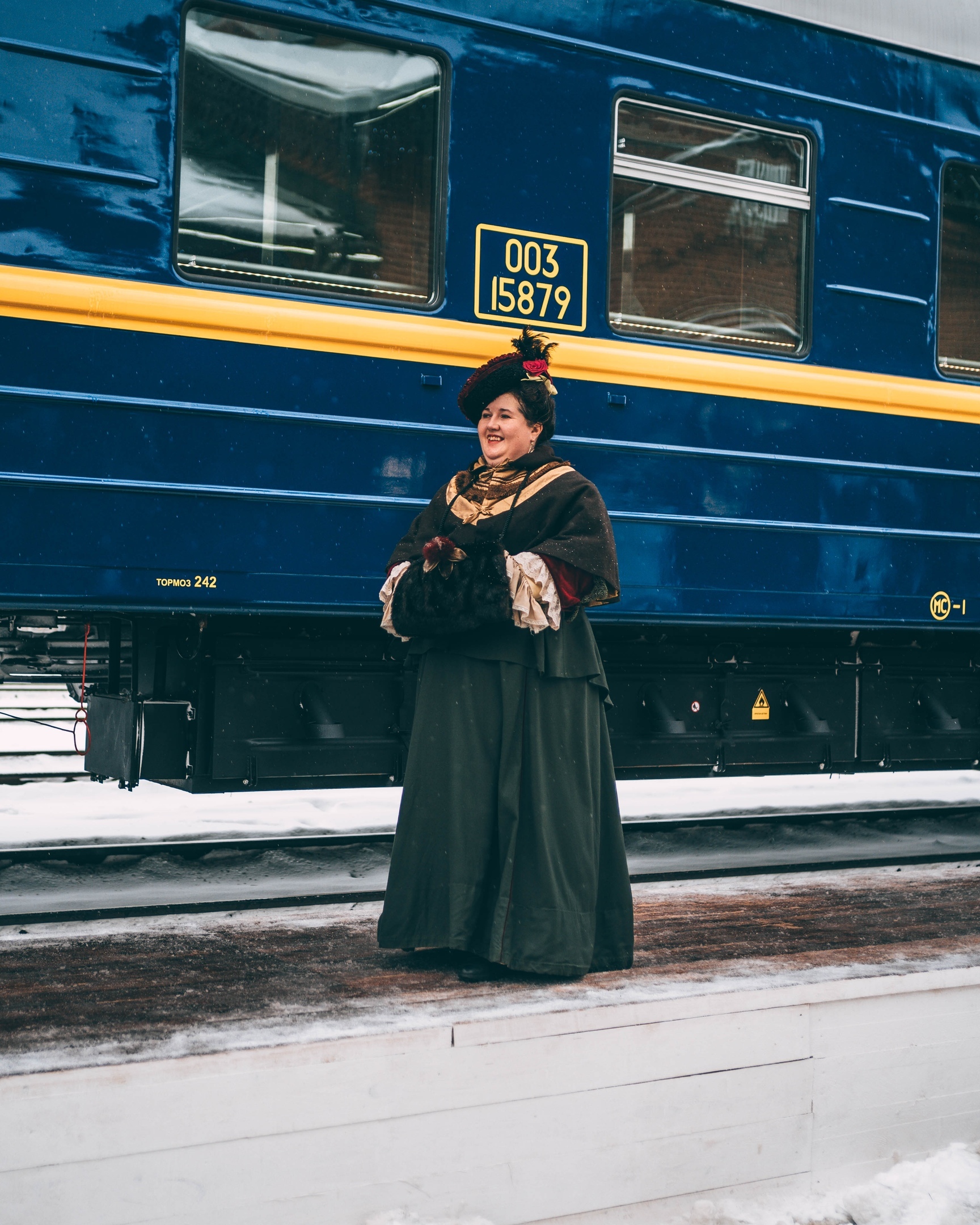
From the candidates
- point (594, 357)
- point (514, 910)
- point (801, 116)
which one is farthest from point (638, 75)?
point (514, 910)

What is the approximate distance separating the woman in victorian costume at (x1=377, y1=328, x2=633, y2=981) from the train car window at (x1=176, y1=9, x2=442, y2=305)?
51.3 inches

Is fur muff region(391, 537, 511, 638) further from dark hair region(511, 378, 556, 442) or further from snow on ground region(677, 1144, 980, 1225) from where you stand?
snow on ground region(677, 1144, 980, 1225)

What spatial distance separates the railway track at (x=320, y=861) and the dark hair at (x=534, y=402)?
→ 168 centimetres

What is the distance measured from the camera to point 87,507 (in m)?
3.86

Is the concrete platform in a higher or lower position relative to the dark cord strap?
lower

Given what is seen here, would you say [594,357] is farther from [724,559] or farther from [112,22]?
[112,22]

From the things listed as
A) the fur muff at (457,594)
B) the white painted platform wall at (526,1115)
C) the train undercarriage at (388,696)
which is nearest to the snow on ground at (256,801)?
the train undercarriage at (388,696)

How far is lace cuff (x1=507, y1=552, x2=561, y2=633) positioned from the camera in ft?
9.56

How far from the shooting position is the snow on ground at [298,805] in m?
5.98

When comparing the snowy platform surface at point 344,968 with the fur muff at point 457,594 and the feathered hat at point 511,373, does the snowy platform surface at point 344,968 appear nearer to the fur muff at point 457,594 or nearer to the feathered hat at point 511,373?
the fur muff at point 457,594

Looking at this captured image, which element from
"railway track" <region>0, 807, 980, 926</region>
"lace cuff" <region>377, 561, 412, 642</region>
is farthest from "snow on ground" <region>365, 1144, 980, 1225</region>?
"railway track" <region>0, 807, 980, 926</region>

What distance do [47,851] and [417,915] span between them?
242 cm

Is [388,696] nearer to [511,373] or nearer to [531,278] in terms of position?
[531,278]

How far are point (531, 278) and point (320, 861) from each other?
2399 mm
